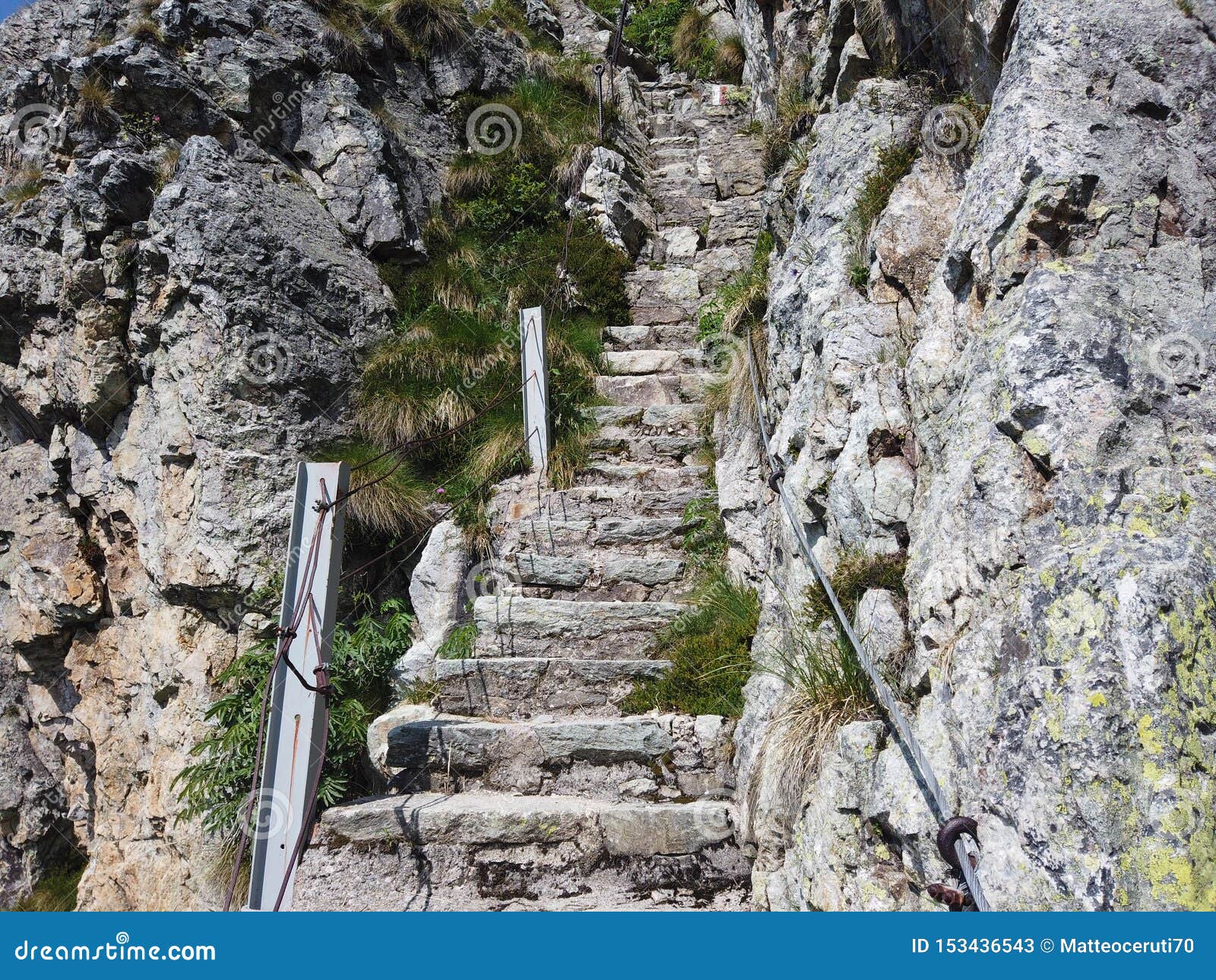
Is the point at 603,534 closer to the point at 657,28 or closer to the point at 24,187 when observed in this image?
the point at 24,187

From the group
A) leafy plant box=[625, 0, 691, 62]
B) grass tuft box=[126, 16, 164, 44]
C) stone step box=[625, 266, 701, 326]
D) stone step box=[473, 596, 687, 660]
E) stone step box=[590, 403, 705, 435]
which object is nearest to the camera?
stone step box=[473, 596, 687, 660]

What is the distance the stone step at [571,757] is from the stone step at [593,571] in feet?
3.87

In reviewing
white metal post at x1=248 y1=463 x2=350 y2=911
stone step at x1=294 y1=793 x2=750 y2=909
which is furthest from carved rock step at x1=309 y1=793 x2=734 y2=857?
white metal post at x1=248 y1=463 x2=350 y2=911

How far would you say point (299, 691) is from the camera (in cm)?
390

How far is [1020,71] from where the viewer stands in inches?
131

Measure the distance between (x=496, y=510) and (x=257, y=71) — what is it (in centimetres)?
489

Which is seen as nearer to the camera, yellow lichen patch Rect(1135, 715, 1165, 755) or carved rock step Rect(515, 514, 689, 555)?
yellow lichen patch Rect(1135, 715, 1165, 755)

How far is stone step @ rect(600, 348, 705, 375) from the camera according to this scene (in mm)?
7195

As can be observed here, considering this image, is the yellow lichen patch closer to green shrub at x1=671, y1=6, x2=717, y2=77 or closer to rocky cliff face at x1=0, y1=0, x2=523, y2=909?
rocky cliff face at x1=0, y1=0, x2=523, y2=909

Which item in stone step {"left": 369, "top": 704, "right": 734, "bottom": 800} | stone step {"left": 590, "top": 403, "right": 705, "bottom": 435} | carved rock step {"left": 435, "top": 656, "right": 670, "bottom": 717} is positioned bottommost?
stone step {"left": 369, "top": 704, "right": 734, "bottom": 800}

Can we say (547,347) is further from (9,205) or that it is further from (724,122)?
(724,122)

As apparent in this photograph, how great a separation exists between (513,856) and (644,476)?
3.02 meters

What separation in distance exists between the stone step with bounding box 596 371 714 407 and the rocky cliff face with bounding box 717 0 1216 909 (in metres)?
2.39

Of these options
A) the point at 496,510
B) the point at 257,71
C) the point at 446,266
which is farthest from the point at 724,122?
the point at 496,510
